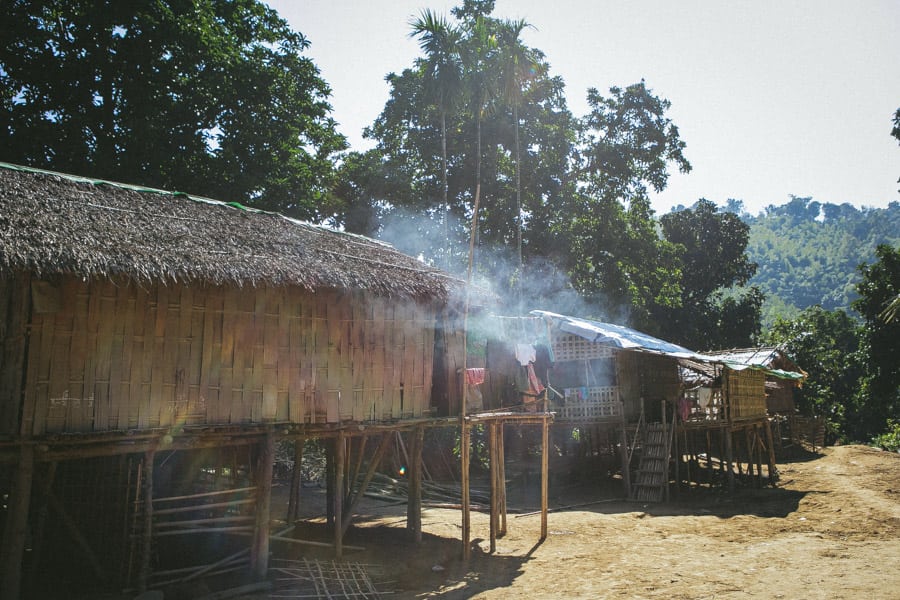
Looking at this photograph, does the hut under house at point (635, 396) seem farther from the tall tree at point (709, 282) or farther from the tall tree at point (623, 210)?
the tall tree at point (709, 282)

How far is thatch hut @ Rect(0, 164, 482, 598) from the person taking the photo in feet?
24.5

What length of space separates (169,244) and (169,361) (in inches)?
59.9

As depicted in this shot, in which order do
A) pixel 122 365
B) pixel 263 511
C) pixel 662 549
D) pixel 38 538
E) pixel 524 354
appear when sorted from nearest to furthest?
pixel 122 365
pixel 38 538
pixel 263 511
pixel 662 549
pixel 524 354

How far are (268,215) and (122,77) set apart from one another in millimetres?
8711

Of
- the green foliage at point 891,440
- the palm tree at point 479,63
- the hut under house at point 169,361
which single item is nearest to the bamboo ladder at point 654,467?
the hut under house at point 169,361

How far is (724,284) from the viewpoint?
1430 inches

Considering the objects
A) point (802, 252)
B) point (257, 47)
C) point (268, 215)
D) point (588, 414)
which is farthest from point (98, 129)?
point (802, 252)

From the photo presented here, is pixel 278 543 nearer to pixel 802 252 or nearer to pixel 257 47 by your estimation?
pixel 257 47

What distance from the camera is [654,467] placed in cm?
1673

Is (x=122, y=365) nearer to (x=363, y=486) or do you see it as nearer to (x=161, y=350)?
(x=161, y=350)

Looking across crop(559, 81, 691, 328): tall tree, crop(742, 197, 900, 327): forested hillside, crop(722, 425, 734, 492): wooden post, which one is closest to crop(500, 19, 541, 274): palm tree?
crop(559, 81, 691, 328): tall tree

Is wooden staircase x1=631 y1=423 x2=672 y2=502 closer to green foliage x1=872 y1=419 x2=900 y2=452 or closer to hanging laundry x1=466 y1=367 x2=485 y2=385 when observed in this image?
hanging laundry x1=466 y1=367 x2=485 y2=385

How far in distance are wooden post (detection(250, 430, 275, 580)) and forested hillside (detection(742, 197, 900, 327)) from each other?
201 feet

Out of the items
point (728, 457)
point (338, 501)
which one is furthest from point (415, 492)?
point (728, 457)
